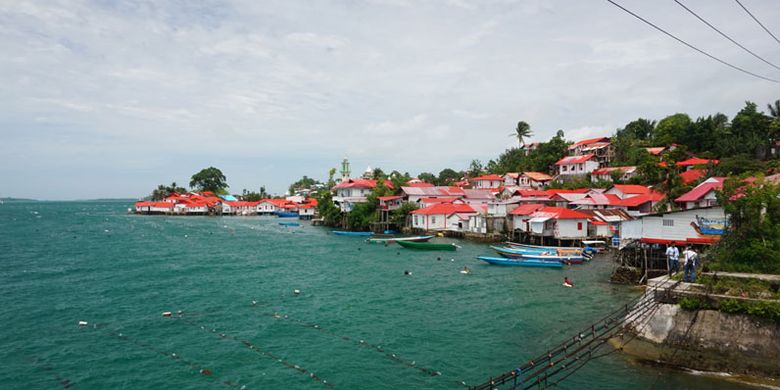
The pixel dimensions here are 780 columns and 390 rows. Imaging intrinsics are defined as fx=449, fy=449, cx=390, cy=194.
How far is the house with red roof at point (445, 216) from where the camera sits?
204 feet

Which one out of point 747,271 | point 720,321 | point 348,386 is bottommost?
point 348,386

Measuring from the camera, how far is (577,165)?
77.6 metres

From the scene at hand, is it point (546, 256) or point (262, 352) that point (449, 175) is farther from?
point (262, 352)

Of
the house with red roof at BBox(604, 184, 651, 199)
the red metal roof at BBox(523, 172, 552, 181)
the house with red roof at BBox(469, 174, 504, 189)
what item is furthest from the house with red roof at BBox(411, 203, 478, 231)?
the house with red roof at BBox(469, 174, 504, 189)

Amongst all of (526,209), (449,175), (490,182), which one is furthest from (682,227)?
(449,175)

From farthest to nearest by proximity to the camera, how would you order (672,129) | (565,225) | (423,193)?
(672,129) < (423,193) < (565,225)

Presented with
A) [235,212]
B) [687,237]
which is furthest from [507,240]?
[235,212]

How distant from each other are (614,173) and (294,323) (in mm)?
58598

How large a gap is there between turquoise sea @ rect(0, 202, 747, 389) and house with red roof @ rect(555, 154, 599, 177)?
131 ft

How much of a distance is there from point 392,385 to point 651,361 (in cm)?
990

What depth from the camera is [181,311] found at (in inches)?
1000

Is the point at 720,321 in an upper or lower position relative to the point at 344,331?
upper

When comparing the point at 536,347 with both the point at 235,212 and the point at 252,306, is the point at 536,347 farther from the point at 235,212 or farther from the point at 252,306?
the point at 235,212

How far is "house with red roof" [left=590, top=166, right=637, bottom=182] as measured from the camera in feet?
219
